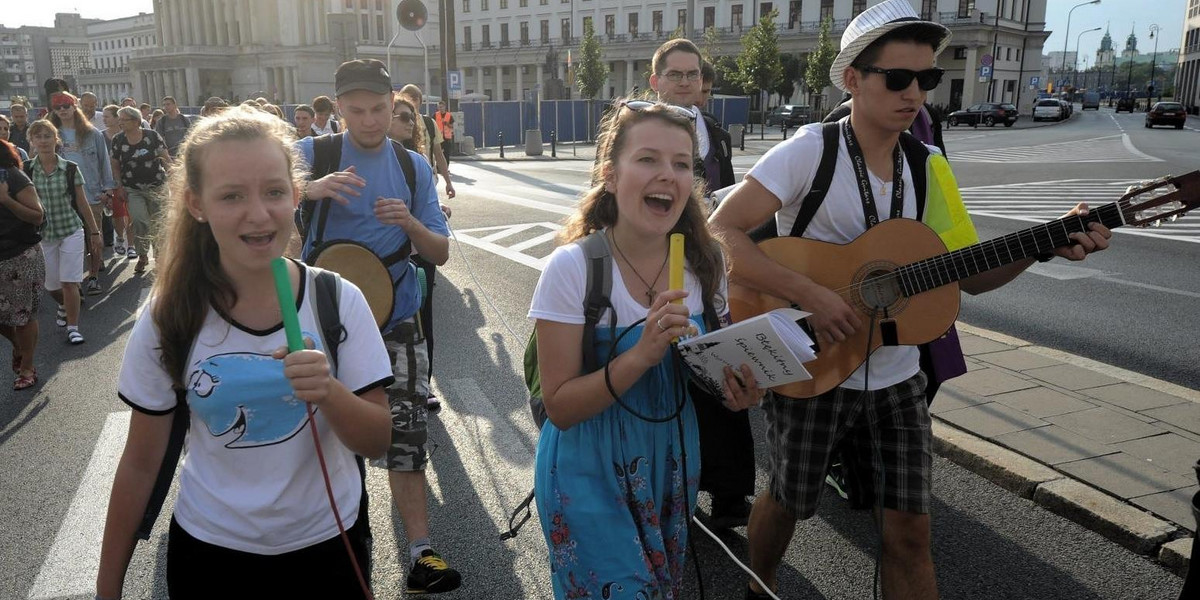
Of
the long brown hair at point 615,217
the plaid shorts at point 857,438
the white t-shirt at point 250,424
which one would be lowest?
the plaid shorts at point 857,438

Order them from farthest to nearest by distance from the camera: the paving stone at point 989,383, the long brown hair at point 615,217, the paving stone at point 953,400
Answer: the paving stone at point 989,383 → the paving stone at point 953,400 → the long brown hair at point 615,217

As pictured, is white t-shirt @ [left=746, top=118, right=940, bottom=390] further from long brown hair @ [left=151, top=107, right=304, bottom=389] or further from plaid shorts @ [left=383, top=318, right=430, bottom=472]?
plaid shorts @ [left=383, top=318, right=430, bottom=472]

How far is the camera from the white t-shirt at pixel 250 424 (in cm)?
192

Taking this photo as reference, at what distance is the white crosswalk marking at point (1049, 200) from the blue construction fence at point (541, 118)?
2100 centimetres

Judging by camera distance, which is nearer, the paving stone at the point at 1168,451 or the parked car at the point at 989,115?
the paving stone at the point at 1168,451

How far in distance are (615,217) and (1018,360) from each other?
4602 millimetres

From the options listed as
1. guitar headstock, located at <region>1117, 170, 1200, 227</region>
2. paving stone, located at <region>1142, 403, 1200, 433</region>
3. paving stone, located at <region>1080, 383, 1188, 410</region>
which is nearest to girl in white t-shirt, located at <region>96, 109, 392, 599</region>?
guitar headstock, located at <region>1117, 170, 1200, 227</region>

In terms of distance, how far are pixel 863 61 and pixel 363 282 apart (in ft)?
7.00

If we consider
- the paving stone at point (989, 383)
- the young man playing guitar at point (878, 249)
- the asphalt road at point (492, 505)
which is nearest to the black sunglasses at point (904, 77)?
the young man playing guitar at point (878, 249)

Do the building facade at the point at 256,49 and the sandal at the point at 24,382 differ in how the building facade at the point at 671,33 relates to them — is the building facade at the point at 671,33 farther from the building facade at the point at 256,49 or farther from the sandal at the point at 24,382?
the sandal at the point at 24,382

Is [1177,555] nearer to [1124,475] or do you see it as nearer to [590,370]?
[1124,475]

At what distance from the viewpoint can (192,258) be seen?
78.7 inches

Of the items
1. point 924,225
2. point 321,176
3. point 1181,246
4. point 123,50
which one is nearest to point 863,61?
point 924,225

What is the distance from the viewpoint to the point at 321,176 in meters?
3.95
